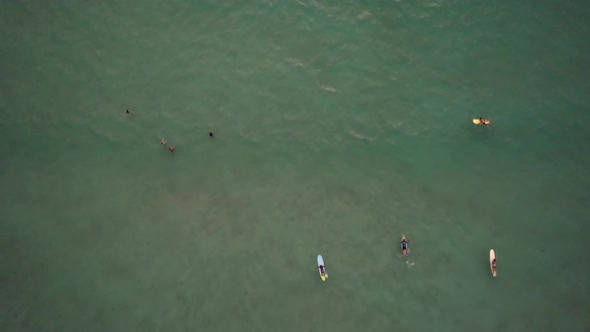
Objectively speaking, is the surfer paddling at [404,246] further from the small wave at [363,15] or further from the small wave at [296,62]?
the small wave at [363,15]

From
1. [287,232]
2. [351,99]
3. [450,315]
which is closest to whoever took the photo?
[450,315]

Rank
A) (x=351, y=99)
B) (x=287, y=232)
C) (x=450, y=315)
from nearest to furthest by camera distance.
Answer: (x=450, y=315) < (x=287, y=232) < (x=351, y=99)

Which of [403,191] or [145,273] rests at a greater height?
[403,191]

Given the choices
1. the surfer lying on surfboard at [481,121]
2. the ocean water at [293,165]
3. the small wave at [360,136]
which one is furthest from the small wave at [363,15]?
the surfer lying on surfboard at [481,121]

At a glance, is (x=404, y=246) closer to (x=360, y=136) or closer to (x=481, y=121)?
(x=360, y=136)

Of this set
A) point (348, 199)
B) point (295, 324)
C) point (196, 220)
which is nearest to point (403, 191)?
point (348, 199)

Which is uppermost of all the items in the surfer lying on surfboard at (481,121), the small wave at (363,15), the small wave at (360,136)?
the small wave at (363,15)

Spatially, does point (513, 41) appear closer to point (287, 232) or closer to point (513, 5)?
point (513, 5)

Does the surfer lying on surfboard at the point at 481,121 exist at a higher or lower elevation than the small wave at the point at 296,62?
lower

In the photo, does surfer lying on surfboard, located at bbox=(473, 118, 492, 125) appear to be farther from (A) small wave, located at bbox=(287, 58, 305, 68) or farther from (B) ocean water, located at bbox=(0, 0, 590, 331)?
(A) small wave, located at bbox=(287, 58, 305, 68)
